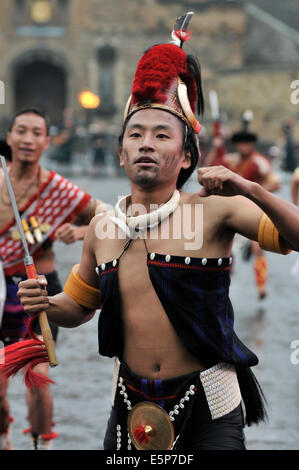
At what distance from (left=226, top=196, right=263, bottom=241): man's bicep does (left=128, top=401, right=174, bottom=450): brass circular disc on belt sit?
2.21 ft

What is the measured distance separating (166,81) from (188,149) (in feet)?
0.84

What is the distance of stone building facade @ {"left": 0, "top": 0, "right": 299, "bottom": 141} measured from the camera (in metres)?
46.2

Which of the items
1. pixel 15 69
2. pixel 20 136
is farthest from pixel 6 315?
pixel 15 69

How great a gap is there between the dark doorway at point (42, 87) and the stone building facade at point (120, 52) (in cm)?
5

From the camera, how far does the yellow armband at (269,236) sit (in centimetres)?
294

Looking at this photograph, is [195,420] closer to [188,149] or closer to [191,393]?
[191,393]

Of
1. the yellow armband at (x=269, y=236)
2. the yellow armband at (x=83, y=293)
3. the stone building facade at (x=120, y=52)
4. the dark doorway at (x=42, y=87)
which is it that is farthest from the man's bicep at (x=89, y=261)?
the dark doorway at (x=42, y=87)

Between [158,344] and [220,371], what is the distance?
0.24 metres

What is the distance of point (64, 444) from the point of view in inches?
209

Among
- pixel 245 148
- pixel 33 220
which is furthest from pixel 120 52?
pixel 33 220

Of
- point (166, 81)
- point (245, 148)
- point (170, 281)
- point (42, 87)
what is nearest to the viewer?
point (170, 281)

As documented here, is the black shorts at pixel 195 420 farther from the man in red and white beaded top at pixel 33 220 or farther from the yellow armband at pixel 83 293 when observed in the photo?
the man in red and white beaded top at pixel 33 220

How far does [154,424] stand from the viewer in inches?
122

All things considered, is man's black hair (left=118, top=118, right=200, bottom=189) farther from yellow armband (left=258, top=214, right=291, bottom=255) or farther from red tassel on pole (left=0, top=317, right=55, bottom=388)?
red tassel on pole (left=0, top=317, right=55, bottom=388)
